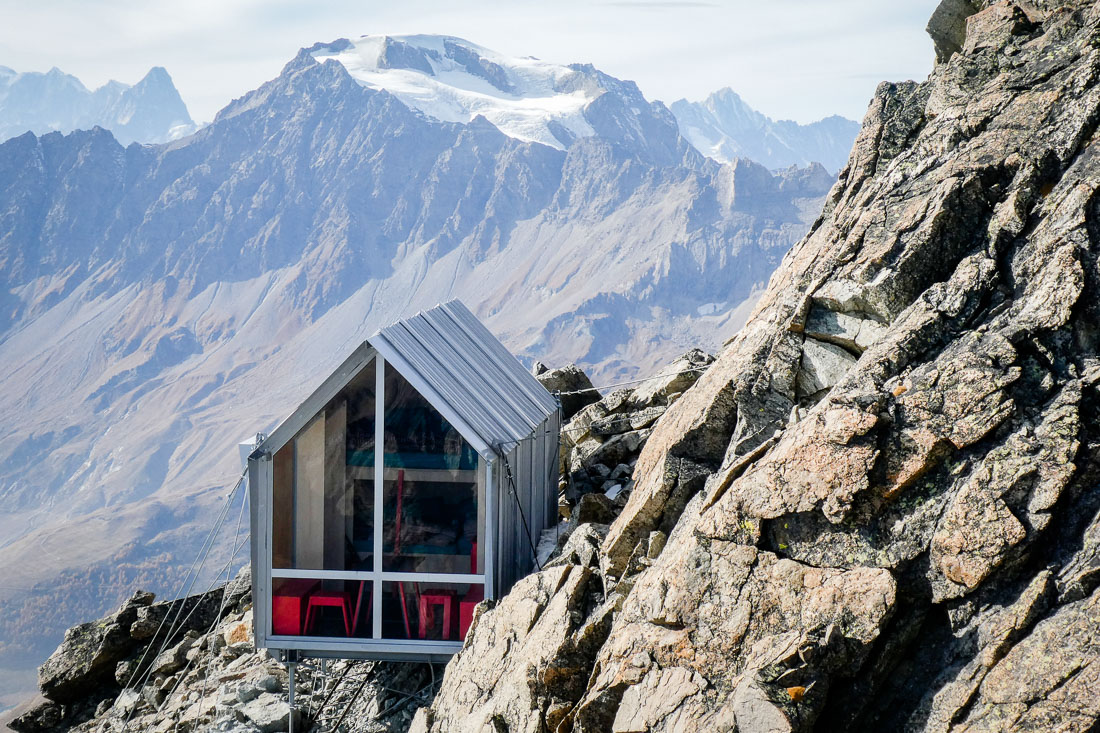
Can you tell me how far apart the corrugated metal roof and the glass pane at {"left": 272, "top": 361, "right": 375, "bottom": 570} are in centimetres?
80

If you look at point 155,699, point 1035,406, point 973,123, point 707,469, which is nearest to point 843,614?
point 1035,406

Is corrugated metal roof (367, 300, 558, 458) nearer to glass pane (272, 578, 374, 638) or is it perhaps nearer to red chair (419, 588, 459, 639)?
red chair (419, 588, 459, 639)

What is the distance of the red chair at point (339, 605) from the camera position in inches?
559

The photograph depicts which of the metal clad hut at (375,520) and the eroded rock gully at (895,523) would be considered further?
the metal clad hut at (375,520)

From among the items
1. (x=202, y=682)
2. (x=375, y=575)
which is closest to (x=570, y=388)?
(x=202, y=682)

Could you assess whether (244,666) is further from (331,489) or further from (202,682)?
(331,489)

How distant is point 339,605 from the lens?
1420cm

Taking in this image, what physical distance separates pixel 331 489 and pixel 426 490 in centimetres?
143

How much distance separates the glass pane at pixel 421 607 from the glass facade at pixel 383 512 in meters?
0.01

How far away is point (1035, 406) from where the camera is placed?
28.3 ft

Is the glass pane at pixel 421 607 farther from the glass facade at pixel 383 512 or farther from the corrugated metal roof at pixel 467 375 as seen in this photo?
the corrugated metal roof at pixel 467 375

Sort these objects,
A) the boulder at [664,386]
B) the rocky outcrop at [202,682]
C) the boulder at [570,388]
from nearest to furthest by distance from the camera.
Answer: the rocky outcrop at [202,682], the boulder at [664,386], the boulder at [570,388]

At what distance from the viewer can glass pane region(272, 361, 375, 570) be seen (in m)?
14.3

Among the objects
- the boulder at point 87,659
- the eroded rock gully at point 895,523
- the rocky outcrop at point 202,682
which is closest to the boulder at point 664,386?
the rocky outcrop at point 202,682
